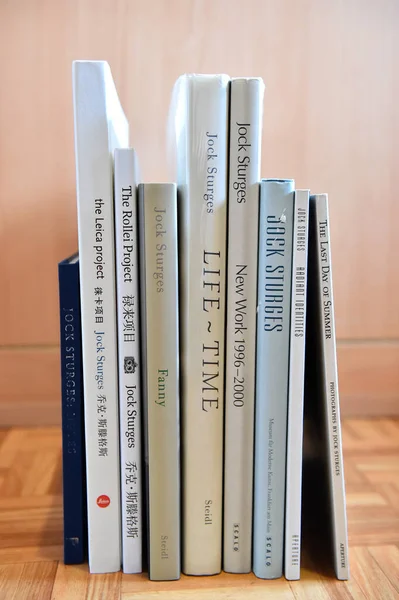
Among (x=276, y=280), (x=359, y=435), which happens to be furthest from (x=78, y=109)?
(x=359, y=435)

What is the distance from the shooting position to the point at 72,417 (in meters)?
0.48

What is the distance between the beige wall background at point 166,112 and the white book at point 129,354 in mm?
365

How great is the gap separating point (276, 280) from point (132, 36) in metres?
0.49

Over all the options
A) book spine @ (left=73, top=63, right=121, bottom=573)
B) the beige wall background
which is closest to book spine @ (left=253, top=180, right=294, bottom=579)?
book spine @ (left=73, top=63, right=121, bottom=573)

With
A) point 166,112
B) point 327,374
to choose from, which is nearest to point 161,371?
point 327,374

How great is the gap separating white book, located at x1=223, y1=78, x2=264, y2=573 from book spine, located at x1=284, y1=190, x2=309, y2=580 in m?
0.03

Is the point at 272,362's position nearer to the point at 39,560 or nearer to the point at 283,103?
the point at 39,560

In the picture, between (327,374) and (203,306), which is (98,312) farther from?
(327,374)

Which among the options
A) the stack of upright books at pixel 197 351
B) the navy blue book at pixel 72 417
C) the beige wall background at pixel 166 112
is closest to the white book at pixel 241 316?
the stack of upright books at pixel 197 351

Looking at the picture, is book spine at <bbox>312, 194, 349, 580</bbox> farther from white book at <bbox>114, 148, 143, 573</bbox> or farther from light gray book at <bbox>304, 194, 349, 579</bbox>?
white book at <bbox>114, 148, 143, 573</bbox>

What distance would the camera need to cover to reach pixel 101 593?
0.45m

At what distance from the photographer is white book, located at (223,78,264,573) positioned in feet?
1.49

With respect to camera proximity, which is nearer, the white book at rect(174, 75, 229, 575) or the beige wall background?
the white book at rect(174, 75, 229, 575)

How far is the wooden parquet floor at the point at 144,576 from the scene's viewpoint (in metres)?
0.45
